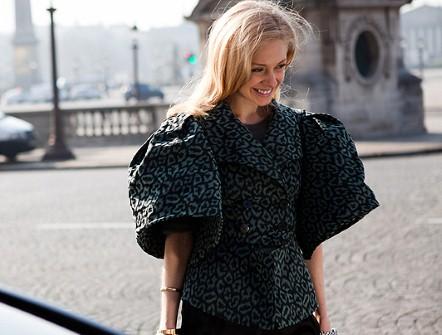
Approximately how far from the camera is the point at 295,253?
274 cm

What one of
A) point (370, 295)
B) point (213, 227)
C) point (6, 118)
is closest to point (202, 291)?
point (213, 227)

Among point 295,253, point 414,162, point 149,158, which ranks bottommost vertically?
point 414,162

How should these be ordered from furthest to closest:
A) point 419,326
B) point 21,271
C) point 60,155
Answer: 1. point 60,155
2. point 21,271
3. point 419,326

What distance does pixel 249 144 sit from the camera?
2.67 metres

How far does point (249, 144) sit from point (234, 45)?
10.7 inches

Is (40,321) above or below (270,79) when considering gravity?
below

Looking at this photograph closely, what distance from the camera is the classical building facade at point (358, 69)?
816 inches

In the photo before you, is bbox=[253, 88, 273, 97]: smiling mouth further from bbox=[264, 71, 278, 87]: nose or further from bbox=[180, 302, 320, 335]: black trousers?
bbox=[180, 302, 320, 335]: black trousers

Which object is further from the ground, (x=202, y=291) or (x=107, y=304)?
(x=202, y=291)

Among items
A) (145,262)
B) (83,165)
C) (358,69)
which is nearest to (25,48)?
(358,69)

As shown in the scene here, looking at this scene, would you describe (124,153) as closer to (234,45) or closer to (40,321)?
(234,45)

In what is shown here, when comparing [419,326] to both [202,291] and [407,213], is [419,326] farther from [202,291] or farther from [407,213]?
[407,213]

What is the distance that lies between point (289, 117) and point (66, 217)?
27.5 feet

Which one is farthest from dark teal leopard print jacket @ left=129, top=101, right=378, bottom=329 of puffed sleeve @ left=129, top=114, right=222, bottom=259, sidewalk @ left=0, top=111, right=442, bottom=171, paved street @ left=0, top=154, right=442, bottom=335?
sidewalk @ left=0, top=111, right=442, bottom=171
